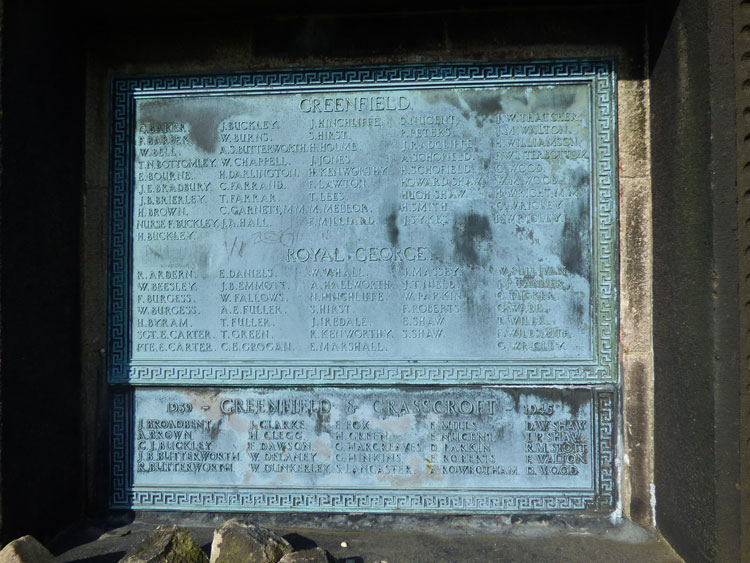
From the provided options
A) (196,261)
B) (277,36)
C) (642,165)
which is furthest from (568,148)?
(196,261)

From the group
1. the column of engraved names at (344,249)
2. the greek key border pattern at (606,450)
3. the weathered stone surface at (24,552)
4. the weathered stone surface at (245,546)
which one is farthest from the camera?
the column of engraved names at (344,249)

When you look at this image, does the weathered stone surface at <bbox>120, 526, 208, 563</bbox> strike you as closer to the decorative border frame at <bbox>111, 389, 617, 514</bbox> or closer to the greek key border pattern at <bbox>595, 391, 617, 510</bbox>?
Answer: the decorative border frame at <bbox>111, 389, 617, 514</bbox>

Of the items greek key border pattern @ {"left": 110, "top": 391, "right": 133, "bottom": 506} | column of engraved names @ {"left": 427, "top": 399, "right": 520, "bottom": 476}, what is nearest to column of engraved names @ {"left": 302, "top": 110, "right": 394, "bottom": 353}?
column of engraved names @ {"left": 427, "top": 399, "right": 520, "bottom": 476}

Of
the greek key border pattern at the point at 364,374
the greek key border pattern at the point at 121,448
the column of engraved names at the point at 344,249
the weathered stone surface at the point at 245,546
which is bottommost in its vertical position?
the weathered stone surface at the point at 245,546

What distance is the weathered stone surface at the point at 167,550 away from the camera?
2.79 meters

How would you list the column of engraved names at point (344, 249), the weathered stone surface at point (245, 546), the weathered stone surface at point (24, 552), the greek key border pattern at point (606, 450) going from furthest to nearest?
the column of engraved names at point (344, 249), the greek key border pattern at point (606, 450), the weathered stone surface at point (245, 546), the weathered stone surface at point (24, 552)

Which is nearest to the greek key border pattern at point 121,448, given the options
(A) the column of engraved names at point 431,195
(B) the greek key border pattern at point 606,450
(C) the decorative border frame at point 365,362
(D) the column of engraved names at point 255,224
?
(C) the decorative border frame at point 365,362

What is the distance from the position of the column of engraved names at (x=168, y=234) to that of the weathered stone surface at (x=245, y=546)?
1.20m

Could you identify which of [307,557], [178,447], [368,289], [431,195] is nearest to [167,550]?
[307,557]

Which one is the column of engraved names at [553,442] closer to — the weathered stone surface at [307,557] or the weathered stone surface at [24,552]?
the weathered stone surface at [307,557]

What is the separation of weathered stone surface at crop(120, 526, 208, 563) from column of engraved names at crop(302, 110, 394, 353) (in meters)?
1.33

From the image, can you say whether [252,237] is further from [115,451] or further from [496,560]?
[496,560]

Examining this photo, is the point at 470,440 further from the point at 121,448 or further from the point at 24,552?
the point at 24,552

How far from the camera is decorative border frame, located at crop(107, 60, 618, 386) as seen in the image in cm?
352
